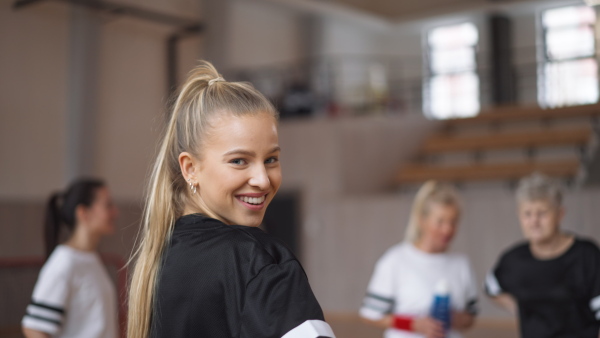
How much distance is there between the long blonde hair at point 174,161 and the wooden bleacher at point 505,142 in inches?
326

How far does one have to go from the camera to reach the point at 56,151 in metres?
9.98

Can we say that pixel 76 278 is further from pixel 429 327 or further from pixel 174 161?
pixel 174 161

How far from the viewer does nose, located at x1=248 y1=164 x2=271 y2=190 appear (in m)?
1.27

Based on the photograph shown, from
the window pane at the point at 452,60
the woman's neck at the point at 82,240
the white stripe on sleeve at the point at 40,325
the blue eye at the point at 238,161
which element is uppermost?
the window pane at the point at 452,60

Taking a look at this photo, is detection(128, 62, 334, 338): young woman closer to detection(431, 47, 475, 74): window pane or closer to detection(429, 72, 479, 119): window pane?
detection(429, 72, 479, 119): window pane

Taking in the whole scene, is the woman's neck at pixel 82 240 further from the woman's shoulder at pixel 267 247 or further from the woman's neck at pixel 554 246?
the woman's shoulder at pixel 267 247

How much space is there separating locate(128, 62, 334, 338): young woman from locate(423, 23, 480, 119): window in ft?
44.4

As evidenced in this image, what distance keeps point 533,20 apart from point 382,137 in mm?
6138

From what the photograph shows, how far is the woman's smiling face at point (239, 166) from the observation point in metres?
1.27

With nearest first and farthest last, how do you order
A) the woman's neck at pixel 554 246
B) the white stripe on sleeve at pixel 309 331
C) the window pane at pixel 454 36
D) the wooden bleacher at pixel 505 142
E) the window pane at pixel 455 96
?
the white stripe on sleeve at pixel 309 331
the woman's neck at pixel 554 246
the wooden bleacher at pixel 505 142
the window pane at pixel 455 96
the window pane at pixel 454 36

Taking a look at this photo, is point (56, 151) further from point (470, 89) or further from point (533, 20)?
point (533, 20)

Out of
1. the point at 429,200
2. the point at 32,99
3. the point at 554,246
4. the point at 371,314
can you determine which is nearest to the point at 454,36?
the point at 32,99

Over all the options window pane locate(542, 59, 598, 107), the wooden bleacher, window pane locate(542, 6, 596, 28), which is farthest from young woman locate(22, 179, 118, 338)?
window pane locate(542, 6, 596, 28)

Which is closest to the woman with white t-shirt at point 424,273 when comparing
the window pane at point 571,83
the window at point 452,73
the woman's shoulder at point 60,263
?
the woman's shoulder at point 60,263
